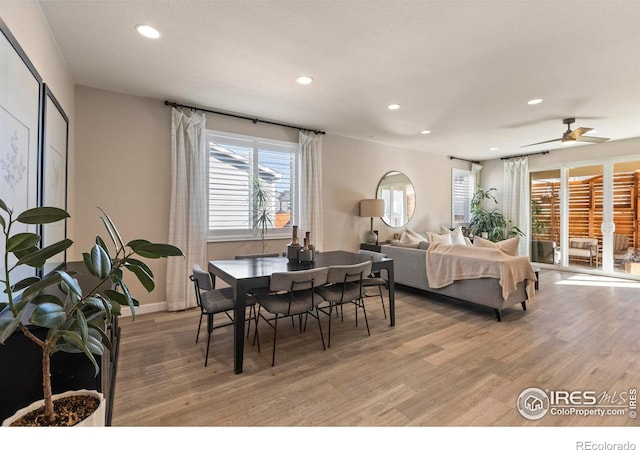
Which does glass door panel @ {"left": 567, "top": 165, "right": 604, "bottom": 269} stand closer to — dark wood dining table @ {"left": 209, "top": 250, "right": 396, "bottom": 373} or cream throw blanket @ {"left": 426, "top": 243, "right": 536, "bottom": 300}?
cream throw blanket @ {"left": 426, "top": 243, "right": 536, "bottom": 300}

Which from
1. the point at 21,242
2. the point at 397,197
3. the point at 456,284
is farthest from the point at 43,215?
the point at 397,197

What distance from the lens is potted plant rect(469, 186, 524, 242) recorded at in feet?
22.8

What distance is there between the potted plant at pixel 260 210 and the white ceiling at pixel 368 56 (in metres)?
1.03

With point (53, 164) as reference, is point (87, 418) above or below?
below

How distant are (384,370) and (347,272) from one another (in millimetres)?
860

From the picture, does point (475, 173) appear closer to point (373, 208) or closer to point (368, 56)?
point (373, 208)

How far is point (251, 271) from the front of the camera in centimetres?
265

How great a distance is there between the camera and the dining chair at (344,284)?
8.91 ft

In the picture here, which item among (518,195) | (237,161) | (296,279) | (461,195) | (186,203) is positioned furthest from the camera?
(461,195)

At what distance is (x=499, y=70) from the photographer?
113 inches

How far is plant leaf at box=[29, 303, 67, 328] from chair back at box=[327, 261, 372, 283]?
1970 mm

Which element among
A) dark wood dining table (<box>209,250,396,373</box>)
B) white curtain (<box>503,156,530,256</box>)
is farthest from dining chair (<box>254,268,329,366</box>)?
white curtain (<box>503,156,530,256</box>)

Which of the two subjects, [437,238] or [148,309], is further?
[437,238]

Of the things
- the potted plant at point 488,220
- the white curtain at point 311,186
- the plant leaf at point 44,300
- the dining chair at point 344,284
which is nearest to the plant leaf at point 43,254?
the plant leaf at point 44,300
